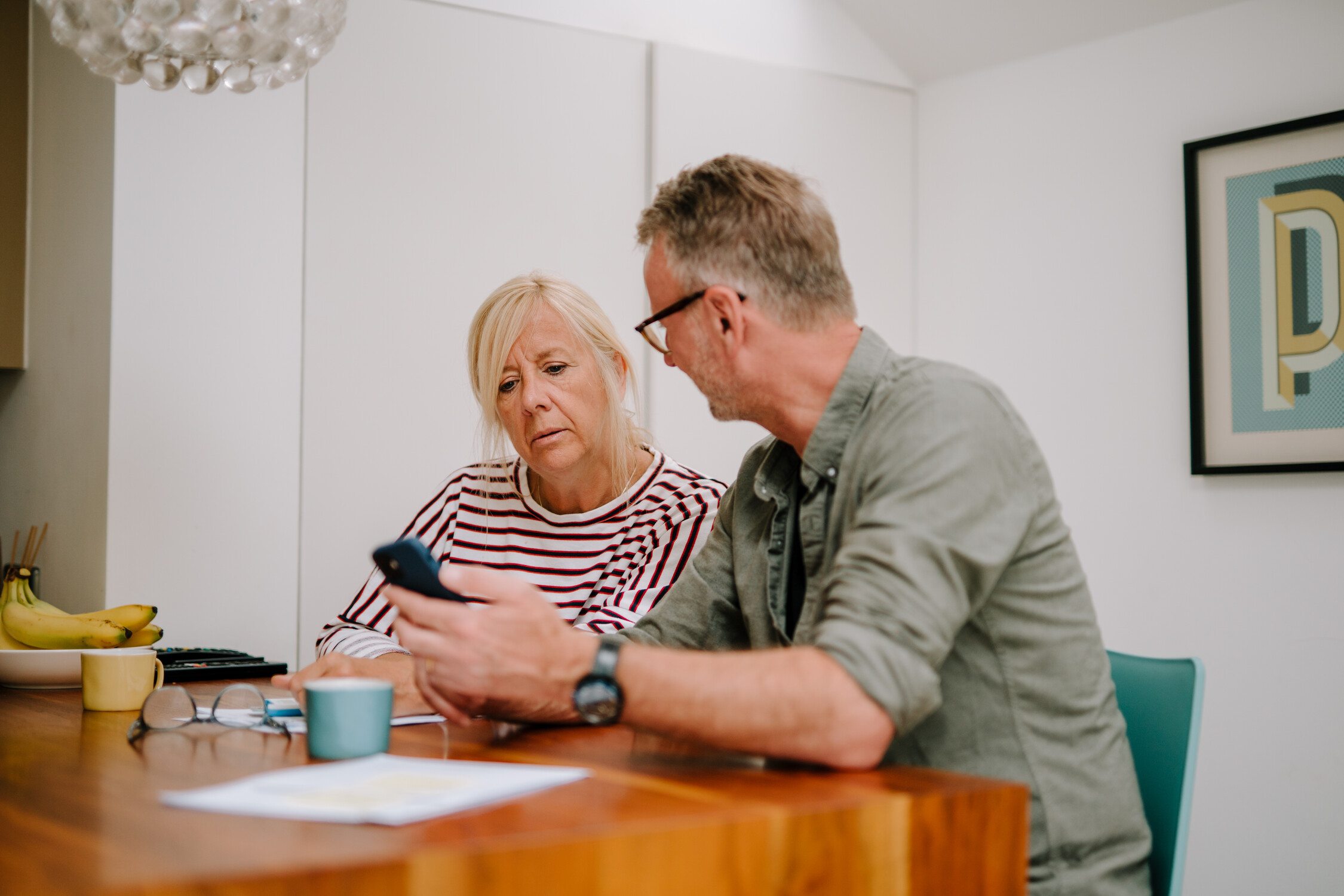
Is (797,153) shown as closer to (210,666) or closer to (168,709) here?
(210,666)

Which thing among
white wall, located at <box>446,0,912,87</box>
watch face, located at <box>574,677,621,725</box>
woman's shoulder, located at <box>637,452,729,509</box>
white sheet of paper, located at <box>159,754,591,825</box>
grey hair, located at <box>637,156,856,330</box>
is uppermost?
white wall, located at <box>446,0,912,87</box>

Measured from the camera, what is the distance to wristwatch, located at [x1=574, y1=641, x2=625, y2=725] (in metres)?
0.98

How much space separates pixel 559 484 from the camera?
2.12m

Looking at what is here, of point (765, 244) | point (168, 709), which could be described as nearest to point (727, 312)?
point (765, 244)

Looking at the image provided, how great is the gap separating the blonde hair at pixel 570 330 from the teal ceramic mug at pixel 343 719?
43.0 inches

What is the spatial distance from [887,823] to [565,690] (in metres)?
0.31

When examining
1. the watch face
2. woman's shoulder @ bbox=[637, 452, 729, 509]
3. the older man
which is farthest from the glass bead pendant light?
the watch face

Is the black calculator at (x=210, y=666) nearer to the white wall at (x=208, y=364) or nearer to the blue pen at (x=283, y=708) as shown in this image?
the white wall at (x=208, y=364)

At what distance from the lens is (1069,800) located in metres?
1.09

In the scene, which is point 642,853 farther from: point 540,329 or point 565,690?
point 540,329

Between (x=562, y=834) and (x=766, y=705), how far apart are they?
26cm

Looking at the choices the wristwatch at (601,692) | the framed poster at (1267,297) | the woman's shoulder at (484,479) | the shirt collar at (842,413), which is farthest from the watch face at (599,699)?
the framed poster at (1267,297)

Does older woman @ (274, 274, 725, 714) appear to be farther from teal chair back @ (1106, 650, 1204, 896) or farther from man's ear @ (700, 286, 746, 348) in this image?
teal chair back @ (1106, 650, 1204, 896)

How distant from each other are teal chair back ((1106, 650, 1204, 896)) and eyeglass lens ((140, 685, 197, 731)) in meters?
1.06
